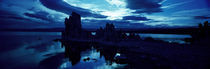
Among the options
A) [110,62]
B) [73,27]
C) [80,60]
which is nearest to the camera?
[110,62]

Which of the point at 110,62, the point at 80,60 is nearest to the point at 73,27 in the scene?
the point at 80,60

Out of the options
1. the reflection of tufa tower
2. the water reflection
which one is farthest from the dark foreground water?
the reflection of tufa tower

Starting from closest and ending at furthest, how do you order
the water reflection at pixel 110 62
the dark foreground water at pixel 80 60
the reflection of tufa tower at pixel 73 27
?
the water reflection at pixel 110 62 < the dark foreground water at pixel 80 60 < the reflection of tufa tower at pixel 73 27

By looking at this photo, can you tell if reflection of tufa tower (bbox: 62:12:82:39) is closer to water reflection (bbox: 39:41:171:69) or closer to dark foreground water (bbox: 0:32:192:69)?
dark foreground water (bbox: 0:32:192:69)

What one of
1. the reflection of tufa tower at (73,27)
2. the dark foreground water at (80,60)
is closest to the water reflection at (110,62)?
the dark foreground water at (80,60)

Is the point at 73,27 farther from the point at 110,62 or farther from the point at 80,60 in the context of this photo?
the point at 110,62

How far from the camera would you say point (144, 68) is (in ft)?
64.4

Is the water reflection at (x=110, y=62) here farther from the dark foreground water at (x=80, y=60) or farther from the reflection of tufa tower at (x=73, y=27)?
the reflection of tufa tower at (x=73, y=27)

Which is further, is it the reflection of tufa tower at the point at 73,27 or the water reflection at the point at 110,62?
the reflection of tufa tower at the point at 73,27

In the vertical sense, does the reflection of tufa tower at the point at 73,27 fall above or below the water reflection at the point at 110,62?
above

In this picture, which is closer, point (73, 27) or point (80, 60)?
point (80, 60)

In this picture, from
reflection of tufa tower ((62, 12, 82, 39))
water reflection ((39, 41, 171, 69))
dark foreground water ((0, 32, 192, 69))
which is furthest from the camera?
reflection of tufa tower ((62, 12, 82, 39))

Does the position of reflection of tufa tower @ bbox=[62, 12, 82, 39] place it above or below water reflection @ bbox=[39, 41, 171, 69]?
above

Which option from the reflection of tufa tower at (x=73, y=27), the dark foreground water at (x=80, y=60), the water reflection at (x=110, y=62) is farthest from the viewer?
the reflection of tufa tower at (x=73, y=27)
